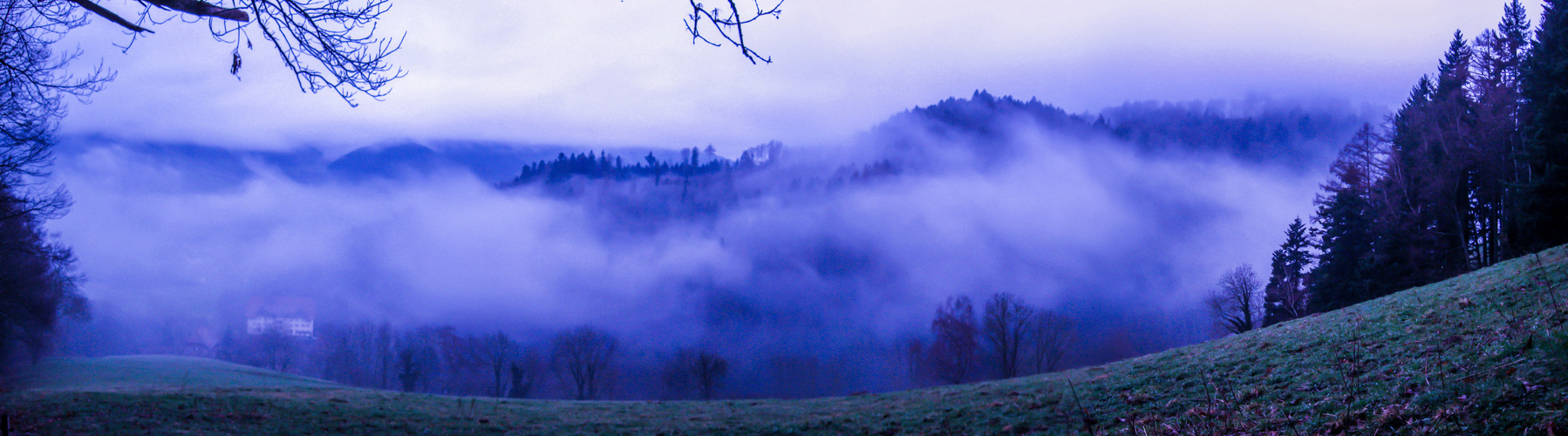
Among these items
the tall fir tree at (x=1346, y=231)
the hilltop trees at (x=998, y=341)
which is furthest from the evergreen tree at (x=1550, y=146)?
the hilltop trees at (x=998, y=341)

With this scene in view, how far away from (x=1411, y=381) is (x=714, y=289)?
156 meters

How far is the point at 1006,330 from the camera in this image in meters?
74.4

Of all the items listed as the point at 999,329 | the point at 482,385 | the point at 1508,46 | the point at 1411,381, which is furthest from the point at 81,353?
the point at 1508,46

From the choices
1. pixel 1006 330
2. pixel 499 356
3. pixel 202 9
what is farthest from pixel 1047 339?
pixel 202 9

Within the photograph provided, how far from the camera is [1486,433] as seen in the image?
17.5ft

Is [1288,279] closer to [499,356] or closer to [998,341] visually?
[998,341]

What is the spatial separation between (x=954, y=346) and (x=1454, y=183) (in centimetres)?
4724

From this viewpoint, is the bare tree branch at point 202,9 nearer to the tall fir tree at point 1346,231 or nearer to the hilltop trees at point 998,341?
the tall fir tree at point 1346,231

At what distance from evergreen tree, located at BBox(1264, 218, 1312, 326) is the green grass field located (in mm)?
34533

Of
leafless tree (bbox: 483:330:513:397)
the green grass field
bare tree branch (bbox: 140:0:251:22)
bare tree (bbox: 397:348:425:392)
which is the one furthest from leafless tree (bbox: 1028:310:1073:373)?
bare tree branch (bbox: 140:0:251:22)

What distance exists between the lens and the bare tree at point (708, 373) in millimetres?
78000

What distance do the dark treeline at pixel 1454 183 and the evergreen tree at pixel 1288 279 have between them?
0.12m

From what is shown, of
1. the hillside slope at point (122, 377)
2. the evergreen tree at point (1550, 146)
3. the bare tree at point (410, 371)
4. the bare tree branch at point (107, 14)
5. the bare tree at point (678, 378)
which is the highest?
the evergreen tree at point (1550, 146)

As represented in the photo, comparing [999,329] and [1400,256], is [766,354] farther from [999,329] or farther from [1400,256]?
[1400,256]
